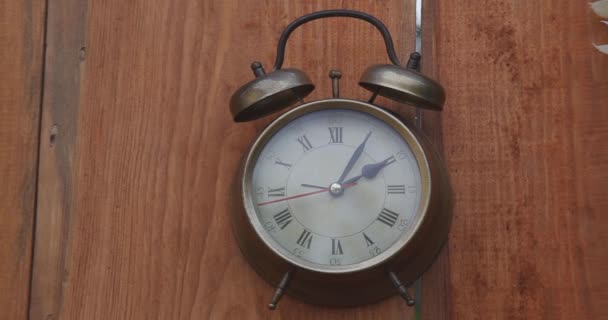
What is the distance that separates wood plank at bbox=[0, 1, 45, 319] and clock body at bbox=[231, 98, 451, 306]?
0.38 meters

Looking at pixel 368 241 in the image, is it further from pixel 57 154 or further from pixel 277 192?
pixel 57 154

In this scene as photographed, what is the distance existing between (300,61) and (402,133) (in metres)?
0.24

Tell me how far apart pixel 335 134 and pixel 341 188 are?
86 mm

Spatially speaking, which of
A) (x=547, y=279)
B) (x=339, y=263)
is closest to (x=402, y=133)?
(x=339, y=263)

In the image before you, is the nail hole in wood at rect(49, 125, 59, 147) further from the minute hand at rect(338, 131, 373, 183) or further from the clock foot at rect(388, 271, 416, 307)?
the clock foot at rect(388, 271, 416, 307)

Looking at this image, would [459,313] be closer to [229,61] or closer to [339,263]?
[339,263]

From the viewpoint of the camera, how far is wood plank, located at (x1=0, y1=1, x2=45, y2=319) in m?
1.19

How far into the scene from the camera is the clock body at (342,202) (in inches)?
40.8

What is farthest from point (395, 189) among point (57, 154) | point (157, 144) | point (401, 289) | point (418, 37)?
point (57, 154)

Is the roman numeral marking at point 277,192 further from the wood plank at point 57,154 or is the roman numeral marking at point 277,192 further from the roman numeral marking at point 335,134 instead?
the wood plank at point 57,154

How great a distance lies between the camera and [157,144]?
1210 millimetres

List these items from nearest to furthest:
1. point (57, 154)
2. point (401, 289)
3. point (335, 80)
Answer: point (401, 289), point (335, 80), point (57, 154)

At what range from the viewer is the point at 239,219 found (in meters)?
1.10

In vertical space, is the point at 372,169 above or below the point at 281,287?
above
